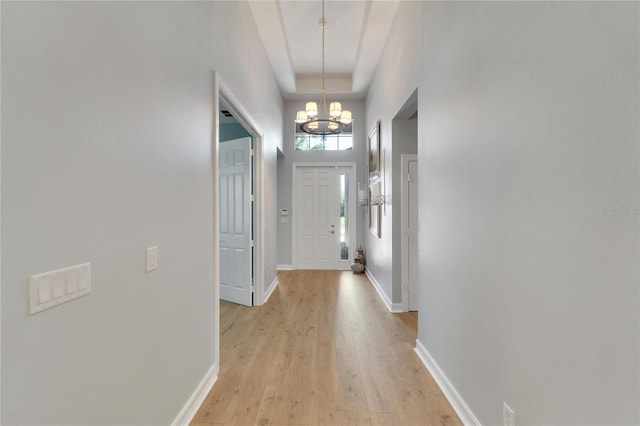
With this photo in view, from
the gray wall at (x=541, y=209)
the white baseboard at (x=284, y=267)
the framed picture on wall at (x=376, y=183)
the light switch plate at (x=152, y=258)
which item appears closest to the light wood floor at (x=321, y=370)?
the gray wall at (x=541, y=209)

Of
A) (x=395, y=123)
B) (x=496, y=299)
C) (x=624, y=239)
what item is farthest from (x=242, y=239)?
(x=624, y=239)

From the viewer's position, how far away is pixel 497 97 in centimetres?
148

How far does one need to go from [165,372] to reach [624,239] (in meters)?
1.99

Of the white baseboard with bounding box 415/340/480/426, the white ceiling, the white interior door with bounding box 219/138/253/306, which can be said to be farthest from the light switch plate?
the white ceiling

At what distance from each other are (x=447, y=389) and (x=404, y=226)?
76.9 inches

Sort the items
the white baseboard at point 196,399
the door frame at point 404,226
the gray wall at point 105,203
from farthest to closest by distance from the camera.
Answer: the door frame at point 404,226 → the white baseboard at point 196,399 → the gray wall at point 105,203

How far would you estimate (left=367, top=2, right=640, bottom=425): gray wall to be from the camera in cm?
88

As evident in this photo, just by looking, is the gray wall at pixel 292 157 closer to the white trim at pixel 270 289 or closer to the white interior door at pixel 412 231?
the white trim at pixel 270 289

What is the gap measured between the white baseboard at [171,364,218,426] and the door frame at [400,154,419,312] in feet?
7.75

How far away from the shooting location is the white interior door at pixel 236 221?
3.94 metres

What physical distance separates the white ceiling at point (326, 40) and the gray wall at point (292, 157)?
511 mm

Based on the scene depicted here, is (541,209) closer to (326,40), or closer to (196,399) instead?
(196,399)

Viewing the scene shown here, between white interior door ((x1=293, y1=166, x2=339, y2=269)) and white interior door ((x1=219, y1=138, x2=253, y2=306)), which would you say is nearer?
white interior door ((x1=219, y1=138, x2=253, y2=306))

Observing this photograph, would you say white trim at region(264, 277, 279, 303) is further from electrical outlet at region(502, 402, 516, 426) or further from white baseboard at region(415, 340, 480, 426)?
electrical outlet at region(502, 402, 516, 426)
